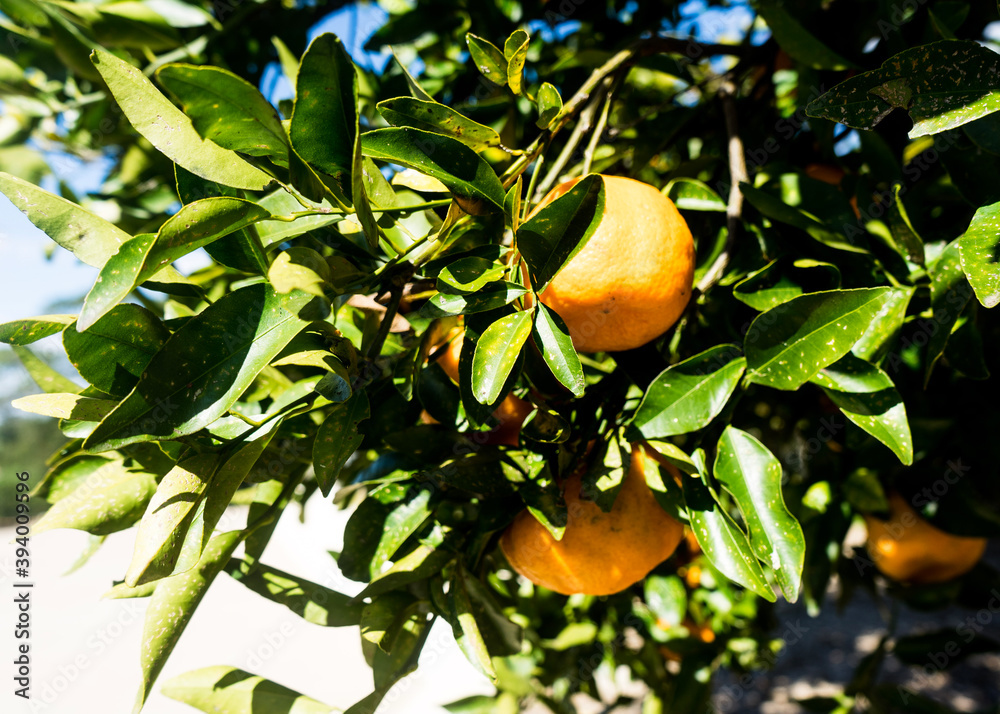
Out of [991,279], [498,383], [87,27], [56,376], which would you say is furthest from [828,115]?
[87,27]

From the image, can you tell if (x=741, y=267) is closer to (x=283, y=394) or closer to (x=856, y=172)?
(x=856, y=172)

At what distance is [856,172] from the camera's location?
0.76m

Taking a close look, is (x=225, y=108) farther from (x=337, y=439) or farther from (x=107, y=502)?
(x=107, y=502)

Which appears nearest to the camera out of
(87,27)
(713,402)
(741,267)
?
(713,402)

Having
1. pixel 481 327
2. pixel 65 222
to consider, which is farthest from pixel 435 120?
pixel 65 222

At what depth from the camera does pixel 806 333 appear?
1.56 ft

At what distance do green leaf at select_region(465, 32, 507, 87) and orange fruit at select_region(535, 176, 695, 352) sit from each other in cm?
10

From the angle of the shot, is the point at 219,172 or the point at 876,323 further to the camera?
the point at 876,323

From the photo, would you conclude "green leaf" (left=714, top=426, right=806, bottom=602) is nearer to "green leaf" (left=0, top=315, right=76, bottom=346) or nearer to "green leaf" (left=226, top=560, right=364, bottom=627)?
"green leaf" (left=226, top=560, right=364, bottom=627)

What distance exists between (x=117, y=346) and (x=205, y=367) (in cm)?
7

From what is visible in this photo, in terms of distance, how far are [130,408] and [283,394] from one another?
6.4 inches

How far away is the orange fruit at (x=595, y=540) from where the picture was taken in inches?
22.1

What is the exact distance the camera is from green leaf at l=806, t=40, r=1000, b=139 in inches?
17.3

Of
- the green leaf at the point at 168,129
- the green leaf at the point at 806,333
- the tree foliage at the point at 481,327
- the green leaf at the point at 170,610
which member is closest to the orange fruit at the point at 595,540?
the tree foliage at the point at 481,327
